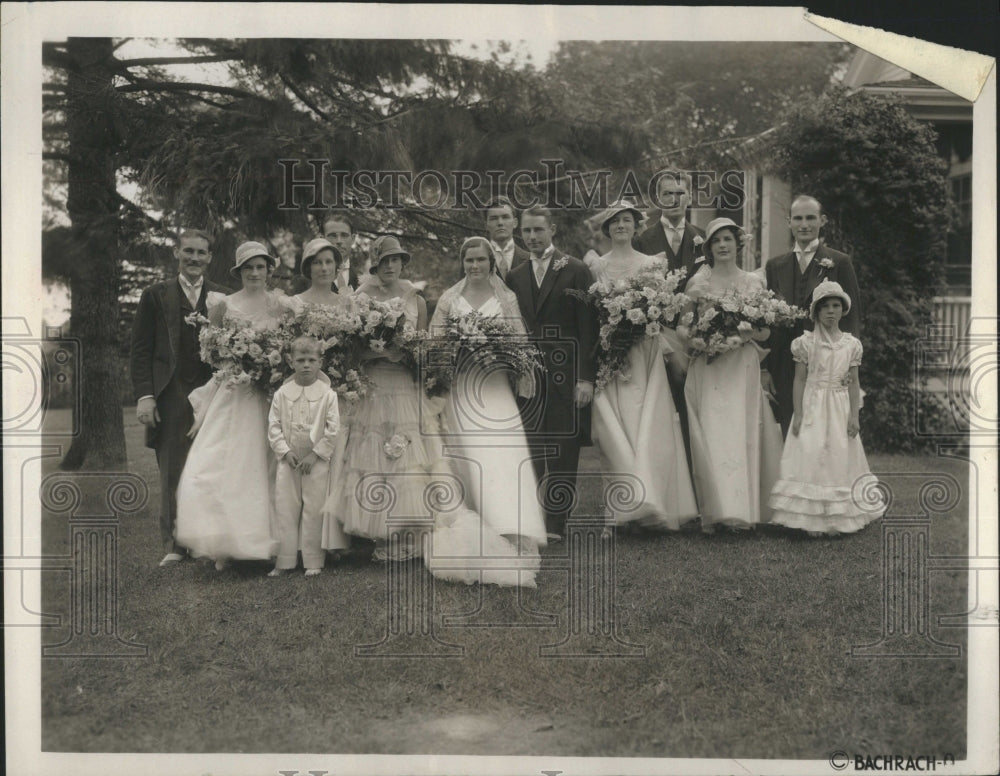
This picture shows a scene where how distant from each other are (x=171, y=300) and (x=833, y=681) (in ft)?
14.6

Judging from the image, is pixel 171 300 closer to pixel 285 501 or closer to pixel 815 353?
pixel 285 501

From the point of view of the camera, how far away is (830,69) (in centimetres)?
579

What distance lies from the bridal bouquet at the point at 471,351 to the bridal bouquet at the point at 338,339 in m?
0.36

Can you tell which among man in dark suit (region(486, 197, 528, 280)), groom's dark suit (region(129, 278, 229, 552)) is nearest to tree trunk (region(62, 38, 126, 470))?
groom's dark suit (region(129, 278, 229, 552))

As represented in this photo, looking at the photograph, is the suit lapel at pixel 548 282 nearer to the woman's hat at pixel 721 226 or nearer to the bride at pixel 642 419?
the bride at pixel 642 419

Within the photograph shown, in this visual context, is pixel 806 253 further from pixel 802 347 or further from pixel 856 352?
pixel 856 352

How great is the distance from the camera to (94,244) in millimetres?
5902

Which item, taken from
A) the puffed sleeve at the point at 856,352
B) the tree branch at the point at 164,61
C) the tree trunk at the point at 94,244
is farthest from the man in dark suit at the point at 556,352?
the tree trunk at the point at 94,244

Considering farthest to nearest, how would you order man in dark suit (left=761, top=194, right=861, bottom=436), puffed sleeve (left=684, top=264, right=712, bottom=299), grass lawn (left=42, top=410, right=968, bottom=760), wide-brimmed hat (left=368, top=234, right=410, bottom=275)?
puffed sleeve (left=684, top=264, right=712, bottom=299) → man in dark suit (left=761, top=194, right=861, bottom=436) → wide-brimmed hat (left=368, top=234, right=410, bottom=275) → grass lawn (left=42, top=410, right=968, bottom=760)

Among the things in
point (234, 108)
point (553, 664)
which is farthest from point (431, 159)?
point (553, 664)

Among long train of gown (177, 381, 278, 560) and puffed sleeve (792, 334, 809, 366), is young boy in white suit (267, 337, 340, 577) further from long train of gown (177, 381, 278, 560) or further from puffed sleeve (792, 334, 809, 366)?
puffed sleeve (792, 334, 809, 366)

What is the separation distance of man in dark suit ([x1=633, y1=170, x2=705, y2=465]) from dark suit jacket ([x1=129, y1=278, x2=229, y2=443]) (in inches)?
107

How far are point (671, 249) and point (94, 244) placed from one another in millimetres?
3513

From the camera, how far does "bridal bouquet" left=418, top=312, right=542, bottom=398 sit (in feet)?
19.4
